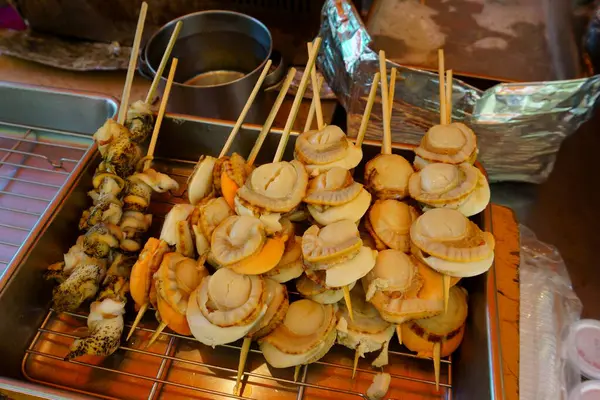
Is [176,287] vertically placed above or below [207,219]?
below

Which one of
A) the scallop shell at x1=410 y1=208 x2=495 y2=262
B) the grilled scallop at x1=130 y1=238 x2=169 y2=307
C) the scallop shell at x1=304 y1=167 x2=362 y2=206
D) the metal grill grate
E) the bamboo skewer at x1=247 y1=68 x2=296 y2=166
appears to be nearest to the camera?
the scallop shell at x1=410 y1=208 x2=495 y2=262

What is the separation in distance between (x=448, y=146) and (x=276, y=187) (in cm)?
58

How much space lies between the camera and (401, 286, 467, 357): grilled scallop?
151cm

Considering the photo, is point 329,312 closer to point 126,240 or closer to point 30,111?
point 126,240

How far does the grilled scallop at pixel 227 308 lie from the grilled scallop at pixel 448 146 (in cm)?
68

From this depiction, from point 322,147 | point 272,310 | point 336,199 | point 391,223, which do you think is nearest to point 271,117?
point 322,147

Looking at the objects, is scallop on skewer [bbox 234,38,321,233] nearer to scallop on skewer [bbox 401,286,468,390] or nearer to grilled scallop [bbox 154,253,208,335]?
grilled scallop [bbox 154,253,208,335]

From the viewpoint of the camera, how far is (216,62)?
2.65 meters

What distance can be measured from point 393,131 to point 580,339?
112cm

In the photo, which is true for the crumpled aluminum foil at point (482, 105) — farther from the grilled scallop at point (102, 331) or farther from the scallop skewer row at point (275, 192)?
the grilled scallop at point (102, 331)

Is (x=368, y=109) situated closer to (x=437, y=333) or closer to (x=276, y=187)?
(x=276, y=187)

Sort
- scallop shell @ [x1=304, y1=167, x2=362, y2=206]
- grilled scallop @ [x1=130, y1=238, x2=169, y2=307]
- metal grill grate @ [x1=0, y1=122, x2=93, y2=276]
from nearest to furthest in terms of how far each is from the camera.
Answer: scallop shell @ [x1=304, y1=167, x2=362, y2=206] < grilled scallop @ [x1=130, y1=238, x2=169, y2=307] < metal grill grate @ [x1=0, y1=122, x2=93, y2=276]

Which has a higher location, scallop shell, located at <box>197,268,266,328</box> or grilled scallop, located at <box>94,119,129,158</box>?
grilled scallop, located at <box>94,119,129,158</box>

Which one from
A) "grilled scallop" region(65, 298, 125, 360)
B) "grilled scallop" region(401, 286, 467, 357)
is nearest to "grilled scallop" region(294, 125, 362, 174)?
"grilled scallop" region(401, 286, 467, 357)
